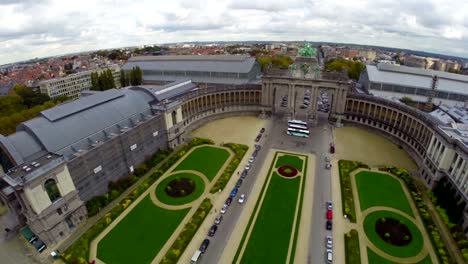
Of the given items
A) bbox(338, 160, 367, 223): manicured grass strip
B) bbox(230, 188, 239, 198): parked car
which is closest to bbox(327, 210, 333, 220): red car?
bbox(338, 160, 367, 223): manicured grass strip

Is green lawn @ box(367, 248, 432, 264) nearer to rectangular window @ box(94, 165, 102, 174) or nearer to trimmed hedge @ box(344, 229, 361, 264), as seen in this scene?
trimmed hedge @ box(344, 229, 361, 264)

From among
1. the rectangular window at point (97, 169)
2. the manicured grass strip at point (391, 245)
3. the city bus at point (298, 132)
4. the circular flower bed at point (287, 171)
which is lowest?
the manicured grass strip at point (391, 245)

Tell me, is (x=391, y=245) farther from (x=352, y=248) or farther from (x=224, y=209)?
(x=224, y=209)

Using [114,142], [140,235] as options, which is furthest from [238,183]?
[114,142]

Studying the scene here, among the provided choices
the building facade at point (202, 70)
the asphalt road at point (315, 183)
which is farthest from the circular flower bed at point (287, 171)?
the building facade at point (202, 70)

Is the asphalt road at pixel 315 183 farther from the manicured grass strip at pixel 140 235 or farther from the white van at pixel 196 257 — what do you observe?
the manicured grass strip at pixel 140 235

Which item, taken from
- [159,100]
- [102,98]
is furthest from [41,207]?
[159,100]

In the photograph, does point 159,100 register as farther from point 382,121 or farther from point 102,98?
point 382,121
